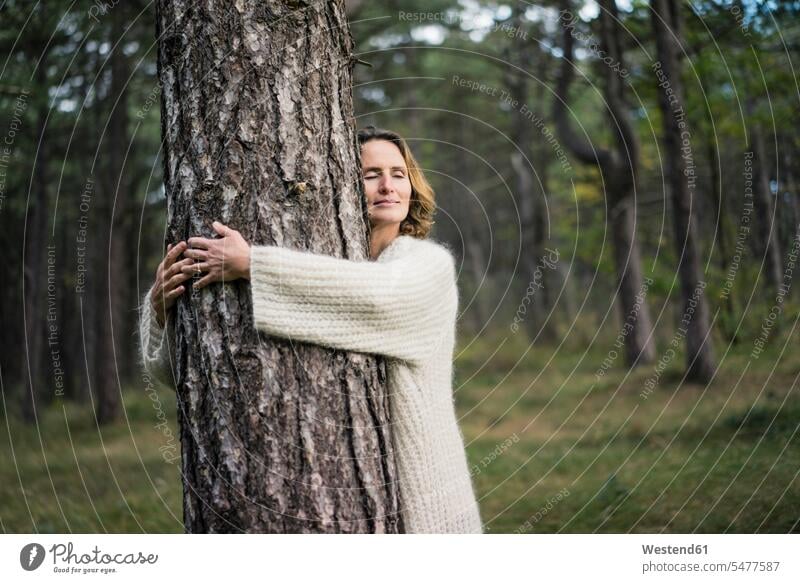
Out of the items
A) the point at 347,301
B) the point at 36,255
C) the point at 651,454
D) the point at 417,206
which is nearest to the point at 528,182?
the point at 36,255

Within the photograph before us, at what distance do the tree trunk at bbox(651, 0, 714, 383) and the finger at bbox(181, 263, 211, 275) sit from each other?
4.86 m

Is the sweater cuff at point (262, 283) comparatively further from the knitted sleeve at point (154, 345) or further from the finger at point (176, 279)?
the knitted sleeve at point (154, 345)

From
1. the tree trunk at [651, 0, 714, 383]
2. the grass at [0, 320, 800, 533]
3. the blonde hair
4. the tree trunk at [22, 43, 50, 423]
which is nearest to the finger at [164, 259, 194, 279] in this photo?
the blonde hair

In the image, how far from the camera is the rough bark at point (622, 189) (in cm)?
746

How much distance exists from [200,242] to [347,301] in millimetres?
382

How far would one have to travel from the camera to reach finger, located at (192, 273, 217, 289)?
5.87 ft

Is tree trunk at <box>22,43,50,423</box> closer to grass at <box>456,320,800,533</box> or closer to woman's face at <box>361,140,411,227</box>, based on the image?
grass at <box>456,320,800,533</box>

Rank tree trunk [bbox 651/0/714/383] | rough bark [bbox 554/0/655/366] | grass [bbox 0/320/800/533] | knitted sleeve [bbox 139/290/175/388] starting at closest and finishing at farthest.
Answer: knitted sleeve [bbox 139/290/175/388] → grass [bbox 0/320/800/533] → tree trunk [bbox 651/0/714/383] → rough bark [bbox 554/0/655/366]

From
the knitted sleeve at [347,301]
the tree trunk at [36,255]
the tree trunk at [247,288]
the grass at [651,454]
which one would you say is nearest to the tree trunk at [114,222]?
the tree trunk at [36,255]

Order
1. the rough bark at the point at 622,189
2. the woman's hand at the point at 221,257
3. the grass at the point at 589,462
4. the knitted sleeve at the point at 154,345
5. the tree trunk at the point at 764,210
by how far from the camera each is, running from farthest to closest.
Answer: the rough bark at the point at 622,189 < the tree trunk at the point at 764,210 < the grass at the point at 589,462 < the knitted sleeve at the point at 154,345 < the woman's hand at the point at 221,257

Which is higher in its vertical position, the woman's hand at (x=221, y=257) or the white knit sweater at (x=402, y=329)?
the woman's hand at (x=221, y=257)
